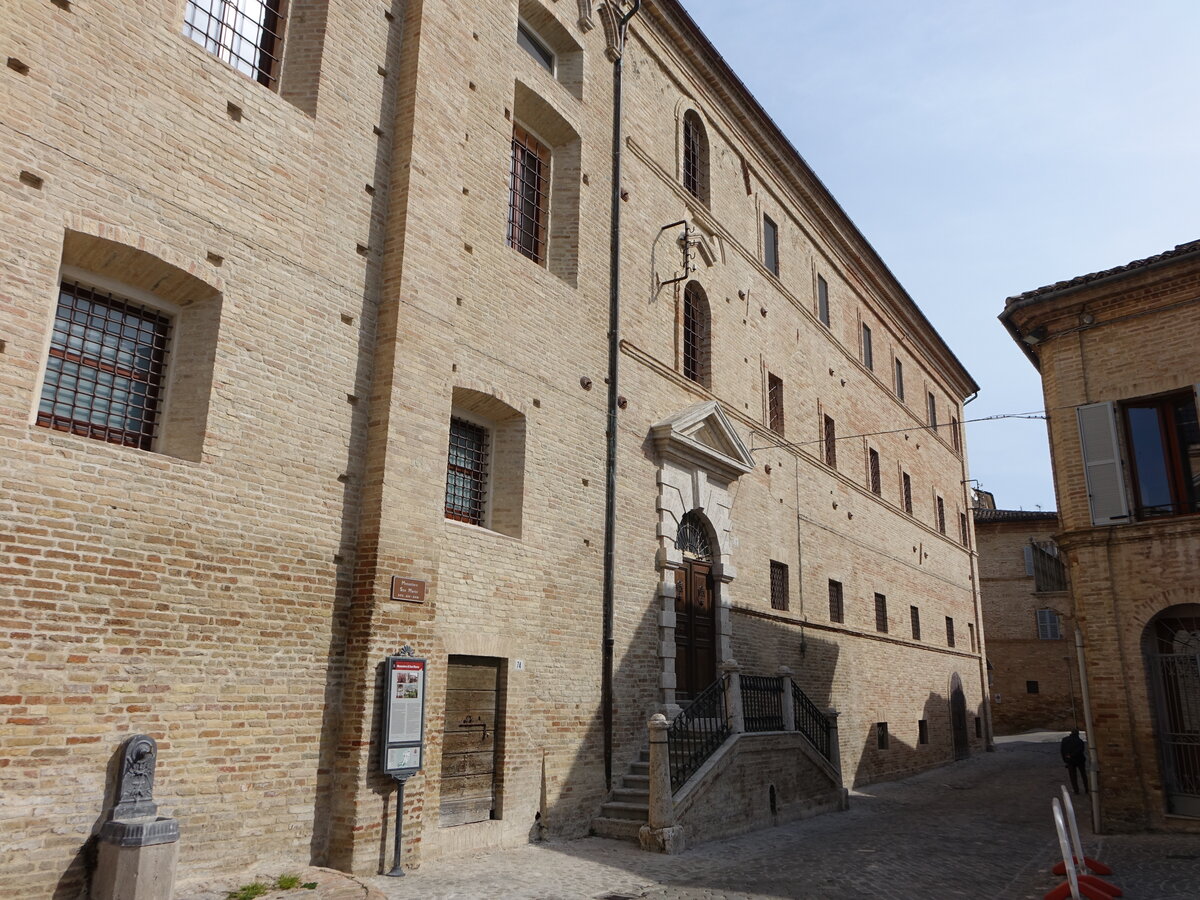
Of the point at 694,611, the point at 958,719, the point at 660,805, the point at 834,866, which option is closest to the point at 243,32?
the point at 660,805

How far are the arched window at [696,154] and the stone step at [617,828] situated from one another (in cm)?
1058

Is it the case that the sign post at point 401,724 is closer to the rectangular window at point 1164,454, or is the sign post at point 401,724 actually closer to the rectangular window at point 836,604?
the rectangular window at point 1164,454

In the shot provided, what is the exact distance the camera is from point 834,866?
9.54m

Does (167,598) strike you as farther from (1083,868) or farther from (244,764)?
(1083,868)

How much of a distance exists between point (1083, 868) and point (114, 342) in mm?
10064

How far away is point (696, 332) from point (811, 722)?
6893mm

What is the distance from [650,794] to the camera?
33.4 feet

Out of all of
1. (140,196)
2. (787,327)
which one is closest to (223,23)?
(140,196)

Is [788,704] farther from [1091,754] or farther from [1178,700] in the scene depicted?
[1178,700]

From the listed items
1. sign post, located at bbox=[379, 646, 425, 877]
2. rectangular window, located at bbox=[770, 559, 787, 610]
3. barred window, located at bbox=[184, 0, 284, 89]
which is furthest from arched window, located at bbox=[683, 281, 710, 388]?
sign post, located at bbox=[379, 646, 425, 877]

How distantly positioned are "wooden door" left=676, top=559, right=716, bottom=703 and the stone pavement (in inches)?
91.6

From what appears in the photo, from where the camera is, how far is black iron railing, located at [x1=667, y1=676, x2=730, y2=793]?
1083 cm

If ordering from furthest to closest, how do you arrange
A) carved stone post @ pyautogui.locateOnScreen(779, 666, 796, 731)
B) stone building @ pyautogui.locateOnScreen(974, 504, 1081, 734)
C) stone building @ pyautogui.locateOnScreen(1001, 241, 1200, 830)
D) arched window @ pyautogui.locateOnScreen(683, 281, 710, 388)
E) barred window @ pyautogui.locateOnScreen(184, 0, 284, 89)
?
stone building @ pyautogui.locateOnScreen(974, 504, 1081, 734)
arched window @ pyautogui.locateOnScreen(683, 281, 710, 388)
carved stone post @ pyautogui.locateOnScreen(779, 666, 796, 731)
stone building @ pyautogui.locateOnScreen(1001, 241, 1200, 830)
barred window @ pyautogui.locateOnScreen(184, 0, 284, 89)

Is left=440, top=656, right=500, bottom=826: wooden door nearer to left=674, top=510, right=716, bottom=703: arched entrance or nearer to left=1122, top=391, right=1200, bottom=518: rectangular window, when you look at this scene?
left=674, top=510, right=716, bottom=703: arched entrance
